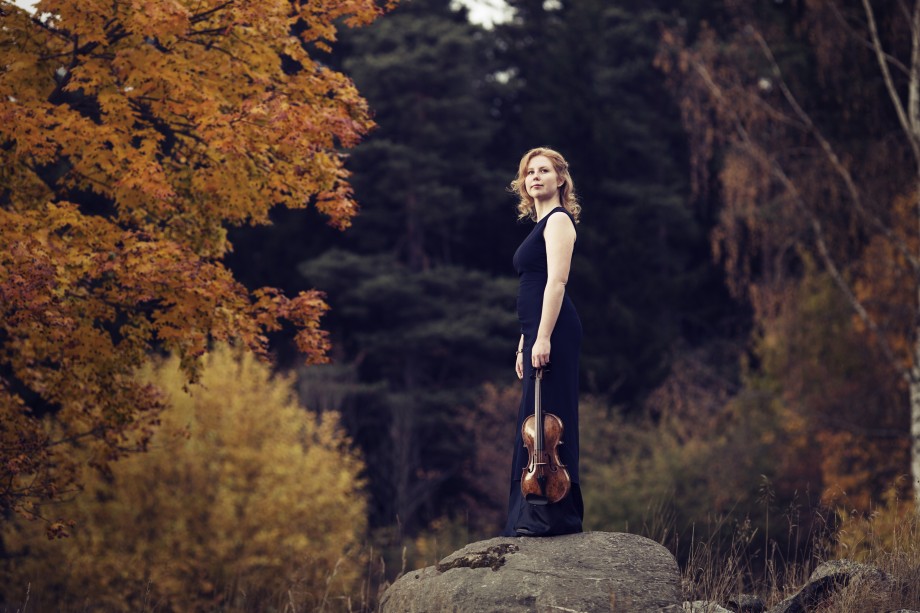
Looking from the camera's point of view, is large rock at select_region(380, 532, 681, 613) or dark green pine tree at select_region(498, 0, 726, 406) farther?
dark green pine tree at select_region(498, 0, 726, 406)

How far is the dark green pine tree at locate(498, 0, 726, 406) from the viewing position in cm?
3073

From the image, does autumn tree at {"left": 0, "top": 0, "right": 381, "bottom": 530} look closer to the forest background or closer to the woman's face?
the forest background

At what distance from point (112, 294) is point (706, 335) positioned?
29.0 metres

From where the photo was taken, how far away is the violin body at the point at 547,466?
5715 mm

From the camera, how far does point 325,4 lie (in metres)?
9.01

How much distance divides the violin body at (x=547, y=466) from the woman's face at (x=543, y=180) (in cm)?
122

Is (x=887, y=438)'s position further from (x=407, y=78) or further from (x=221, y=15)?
(x=407, y=78)

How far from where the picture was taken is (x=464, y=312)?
2988 cm

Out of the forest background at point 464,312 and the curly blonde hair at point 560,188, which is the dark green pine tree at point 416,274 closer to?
the forest background at point 464,312

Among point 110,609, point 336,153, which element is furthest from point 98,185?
point 110,609

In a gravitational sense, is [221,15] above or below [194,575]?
above

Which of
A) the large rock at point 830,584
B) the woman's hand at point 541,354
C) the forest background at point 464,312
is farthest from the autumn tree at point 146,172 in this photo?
the large rock at point 830,584

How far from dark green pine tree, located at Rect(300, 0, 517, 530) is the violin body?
22.2 m

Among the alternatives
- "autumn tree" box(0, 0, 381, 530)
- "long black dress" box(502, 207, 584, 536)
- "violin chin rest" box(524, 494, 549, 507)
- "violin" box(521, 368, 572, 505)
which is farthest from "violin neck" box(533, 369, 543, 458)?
"autumn tree" box(0, 0, 381, 530)
